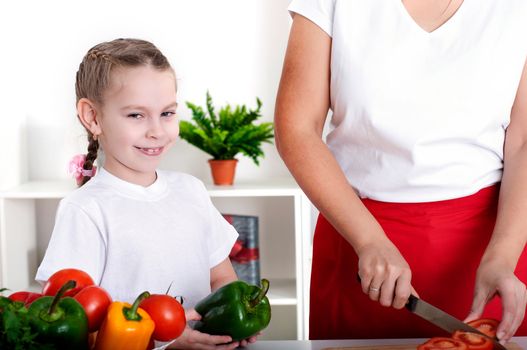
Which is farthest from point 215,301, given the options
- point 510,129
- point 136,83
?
point 510,129

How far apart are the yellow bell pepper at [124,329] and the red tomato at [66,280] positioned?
4.0 inches

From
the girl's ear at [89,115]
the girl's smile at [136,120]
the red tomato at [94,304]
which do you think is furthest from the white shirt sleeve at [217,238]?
the red tomato at [94,304]

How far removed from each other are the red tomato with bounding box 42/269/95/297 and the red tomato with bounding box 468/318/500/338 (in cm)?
62

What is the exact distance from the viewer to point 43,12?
12.1ft

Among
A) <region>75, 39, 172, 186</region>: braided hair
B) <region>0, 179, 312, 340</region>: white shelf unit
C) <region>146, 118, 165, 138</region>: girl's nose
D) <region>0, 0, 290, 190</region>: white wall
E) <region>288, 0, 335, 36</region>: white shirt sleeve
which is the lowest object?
<region>0, 179, 312, 340</region>: white shelf unit

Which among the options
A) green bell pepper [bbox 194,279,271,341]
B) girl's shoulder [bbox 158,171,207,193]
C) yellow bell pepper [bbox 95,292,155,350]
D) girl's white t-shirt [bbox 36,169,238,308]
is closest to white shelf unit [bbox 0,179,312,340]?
girl's shoulder [bbox 158,171,207,193]

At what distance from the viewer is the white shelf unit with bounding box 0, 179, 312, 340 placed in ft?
11.0

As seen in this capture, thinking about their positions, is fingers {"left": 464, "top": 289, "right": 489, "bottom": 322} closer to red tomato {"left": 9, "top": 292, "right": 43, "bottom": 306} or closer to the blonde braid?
red tomato {"left": 9, "top": 292, "right": 43, "bottom": 306}

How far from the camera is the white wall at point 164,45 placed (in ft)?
12.1

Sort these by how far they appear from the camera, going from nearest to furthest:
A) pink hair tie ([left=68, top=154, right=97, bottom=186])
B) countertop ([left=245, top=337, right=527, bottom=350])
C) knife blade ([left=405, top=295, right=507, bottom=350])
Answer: knife blade ([left=405, top=295, right=507, bottom=350]) → countertop ([left=245, top=337, right=527, bottom=350]) → pink hair tie ([left=68, top=154, right=97, bottom=186])

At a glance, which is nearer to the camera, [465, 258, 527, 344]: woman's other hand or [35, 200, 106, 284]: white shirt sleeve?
[465, 258, 527, 344]: woman's other hand

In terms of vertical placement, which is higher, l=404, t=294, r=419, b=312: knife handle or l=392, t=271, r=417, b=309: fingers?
l=392, t=271, r=417, b=309: fingers

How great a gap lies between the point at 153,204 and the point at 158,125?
172mm

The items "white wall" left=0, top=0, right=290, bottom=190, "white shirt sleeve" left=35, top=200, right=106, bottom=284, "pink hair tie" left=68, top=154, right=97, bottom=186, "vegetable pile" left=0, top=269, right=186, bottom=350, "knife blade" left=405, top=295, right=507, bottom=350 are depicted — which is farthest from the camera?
"white wall" left=0, top=0, right=290, bottom=190
